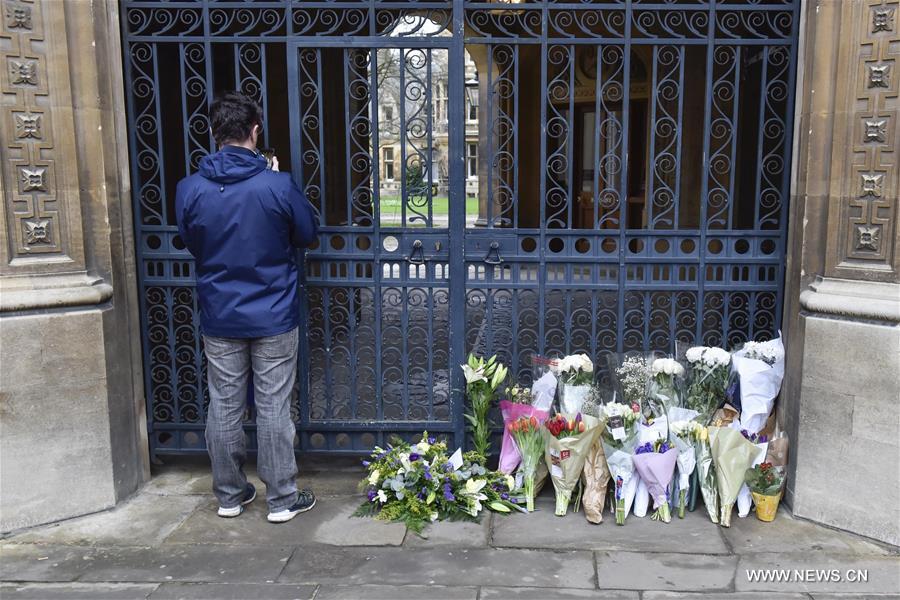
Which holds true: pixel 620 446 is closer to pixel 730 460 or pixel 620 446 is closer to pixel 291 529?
pixel 730 460

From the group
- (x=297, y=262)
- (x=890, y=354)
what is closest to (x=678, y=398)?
(x=890, y=354)

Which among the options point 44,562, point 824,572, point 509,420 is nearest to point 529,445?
point 509,420

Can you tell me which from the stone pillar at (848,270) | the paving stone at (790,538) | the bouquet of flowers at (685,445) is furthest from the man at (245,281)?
the stone pillar at (848,270)

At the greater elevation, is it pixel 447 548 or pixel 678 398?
pixel 678 398

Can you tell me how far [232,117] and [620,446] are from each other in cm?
260

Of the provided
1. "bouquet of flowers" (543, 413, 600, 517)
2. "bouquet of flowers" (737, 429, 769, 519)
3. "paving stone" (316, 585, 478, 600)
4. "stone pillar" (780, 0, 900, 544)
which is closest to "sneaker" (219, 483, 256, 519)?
"paving stone" (316, 585, 478, 600)

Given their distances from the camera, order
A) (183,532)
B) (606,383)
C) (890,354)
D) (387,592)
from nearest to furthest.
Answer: (387,592) < (890,354) < (183,532) < (606,383)

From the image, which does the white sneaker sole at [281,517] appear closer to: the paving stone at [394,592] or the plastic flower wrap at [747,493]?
the paving stone at [394,592]

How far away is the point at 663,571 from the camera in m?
3.65

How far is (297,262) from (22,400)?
1.59 m

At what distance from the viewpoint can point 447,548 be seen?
3.92 m

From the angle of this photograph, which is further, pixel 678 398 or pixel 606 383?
pixel 606 383

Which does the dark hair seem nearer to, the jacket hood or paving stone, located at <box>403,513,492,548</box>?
the jacket hood

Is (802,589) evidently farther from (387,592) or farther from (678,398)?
(387,592)
